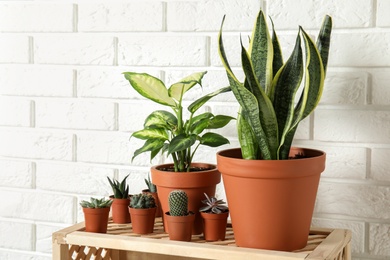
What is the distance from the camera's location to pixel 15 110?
207 centimetres

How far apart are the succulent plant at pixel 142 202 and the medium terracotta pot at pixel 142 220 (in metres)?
0.01

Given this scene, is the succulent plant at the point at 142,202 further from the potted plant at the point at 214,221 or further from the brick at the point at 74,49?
the brick at the point at 74,49

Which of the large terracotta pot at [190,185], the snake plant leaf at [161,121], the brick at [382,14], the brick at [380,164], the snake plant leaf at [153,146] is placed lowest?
the large terracotta pot at [190,185]

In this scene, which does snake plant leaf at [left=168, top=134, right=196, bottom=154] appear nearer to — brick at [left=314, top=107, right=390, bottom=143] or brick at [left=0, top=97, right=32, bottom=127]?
brick at [left=314, top=107, right=390, bottom=143]

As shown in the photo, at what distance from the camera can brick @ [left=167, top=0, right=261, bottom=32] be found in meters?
1.77

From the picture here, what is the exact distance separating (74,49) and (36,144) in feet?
1.06

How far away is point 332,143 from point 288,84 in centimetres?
33

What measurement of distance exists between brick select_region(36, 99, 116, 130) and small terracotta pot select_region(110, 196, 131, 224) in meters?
0.34

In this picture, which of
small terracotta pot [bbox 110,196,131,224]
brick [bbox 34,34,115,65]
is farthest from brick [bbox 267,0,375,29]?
small terracotta pot [bbox 110,196,131,224]

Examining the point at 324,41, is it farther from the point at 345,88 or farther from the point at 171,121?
the point at 171,121

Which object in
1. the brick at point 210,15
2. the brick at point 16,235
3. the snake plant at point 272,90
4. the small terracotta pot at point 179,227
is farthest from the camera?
the brick at point 16,235

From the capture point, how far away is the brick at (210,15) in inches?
69.6

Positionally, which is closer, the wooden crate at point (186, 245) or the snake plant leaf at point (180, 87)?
the wooden crate at point (186, 245)

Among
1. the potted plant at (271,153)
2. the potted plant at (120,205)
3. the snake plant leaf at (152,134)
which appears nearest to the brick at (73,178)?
the potted plant at (120,205)
